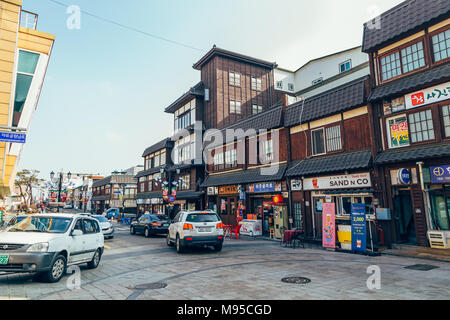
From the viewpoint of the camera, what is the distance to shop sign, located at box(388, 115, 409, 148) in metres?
13.5

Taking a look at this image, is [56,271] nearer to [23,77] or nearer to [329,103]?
[329,103]

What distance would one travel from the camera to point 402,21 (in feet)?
45.5

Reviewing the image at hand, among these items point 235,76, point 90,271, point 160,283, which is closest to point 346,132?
point 160,283

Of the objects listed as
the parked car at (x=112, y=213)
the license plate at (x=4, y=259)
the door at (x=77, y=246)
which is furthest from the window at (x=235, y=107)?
the parked car at (x=112, y=213)

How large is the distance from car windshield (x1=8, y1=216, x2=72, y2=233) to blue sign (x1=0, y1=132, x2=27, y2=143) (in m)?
6.87

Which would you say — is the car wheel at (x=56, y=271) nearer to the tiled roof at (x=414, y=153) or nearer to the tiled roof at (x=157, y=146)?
the tiled roof at (x=414, y=153)

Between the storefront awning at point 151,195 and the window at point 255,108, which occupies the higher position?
the window at point 255,108

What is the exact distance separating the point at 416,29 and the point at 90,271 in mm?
16726

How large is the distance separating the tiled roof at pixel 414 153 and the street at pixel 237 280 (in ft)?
13.7

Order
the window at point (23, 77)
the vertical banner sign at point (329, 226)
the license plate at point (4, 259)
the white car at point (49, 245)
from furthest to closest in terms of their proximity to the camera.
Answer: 1. the window at point (23, 77)
2. the vertical banner sign at point (329, 226)
3. the white car at point (49, 245)
4. the license plate at point (4, 259)

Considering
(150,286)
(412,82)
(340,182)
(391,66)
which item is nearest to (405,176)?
(340,182)

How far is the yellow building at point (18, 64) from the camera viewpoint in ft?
57.3

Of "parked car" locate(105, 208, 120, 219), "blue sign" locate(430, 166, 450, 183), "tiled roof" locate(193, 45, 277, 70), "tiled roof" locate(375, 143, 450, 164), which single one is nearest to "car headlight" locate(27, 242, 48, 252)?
"tiled roof" locate(375, 143, 450, 164)

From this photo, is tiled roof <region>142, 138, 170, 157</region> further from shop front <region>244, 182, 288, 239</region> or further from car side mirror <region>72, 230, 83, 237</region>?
car side mirror <region>72, 230, 83, 237</region>
